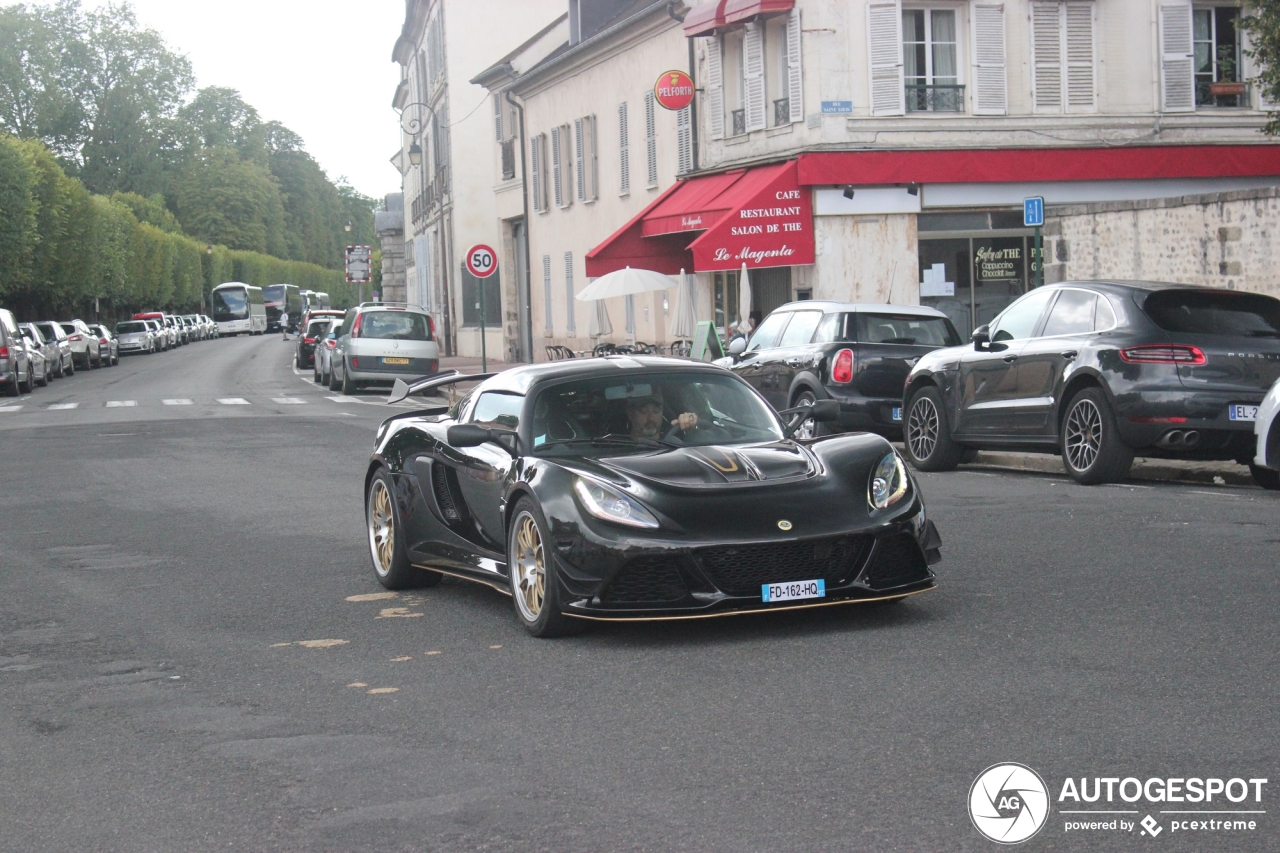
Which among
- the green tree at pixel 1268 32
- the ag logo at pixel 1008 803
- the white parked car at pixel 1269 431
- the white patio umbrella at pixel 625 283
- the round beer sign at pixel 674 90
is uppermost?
the round beer sign at pixel 674 90

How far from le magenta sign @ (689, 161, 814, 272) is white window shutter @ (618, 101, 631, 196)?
10.7 metres

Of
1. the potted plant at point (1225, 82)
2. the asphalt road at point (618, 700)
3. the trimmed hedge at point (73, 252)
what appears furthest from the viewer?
the trimmed hedge at point (73, 252)

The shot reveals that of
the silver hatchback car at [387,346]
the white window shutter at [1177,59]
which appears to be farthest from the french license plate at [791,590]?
the silver hatchback car at [387,346]

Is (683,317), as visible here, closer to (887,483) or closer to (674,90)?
(674,90)

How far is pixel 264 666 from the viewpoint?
7066 mm

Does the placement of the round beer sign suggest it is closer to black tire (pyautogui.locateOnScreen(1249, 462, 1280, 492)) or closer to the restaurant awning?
the restaurant awning

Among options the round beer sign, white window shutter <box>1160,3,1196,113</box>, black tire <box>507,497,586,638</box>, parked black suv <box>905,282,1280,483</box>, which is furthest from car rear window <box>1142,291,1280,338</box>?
the round beer sign

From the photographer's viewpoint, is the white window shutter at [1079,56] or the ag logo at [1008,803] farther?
the white window shutter at [1079,56]

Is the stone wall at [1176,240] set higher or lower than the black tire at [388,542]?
higher

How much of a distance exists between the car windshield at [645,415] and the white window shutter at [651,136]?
28644 mm

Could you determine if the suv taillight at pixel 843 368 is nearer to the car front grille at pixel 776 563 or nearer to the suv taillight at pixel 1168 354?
the suv taillight at pixel 1168 354

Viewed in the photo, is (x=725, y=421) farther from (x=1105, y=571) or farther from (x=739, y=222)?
(x=739, y=222)

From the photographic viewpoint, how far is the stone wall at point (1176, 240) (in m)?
19.3

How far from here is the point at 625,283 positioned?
1278 inches
